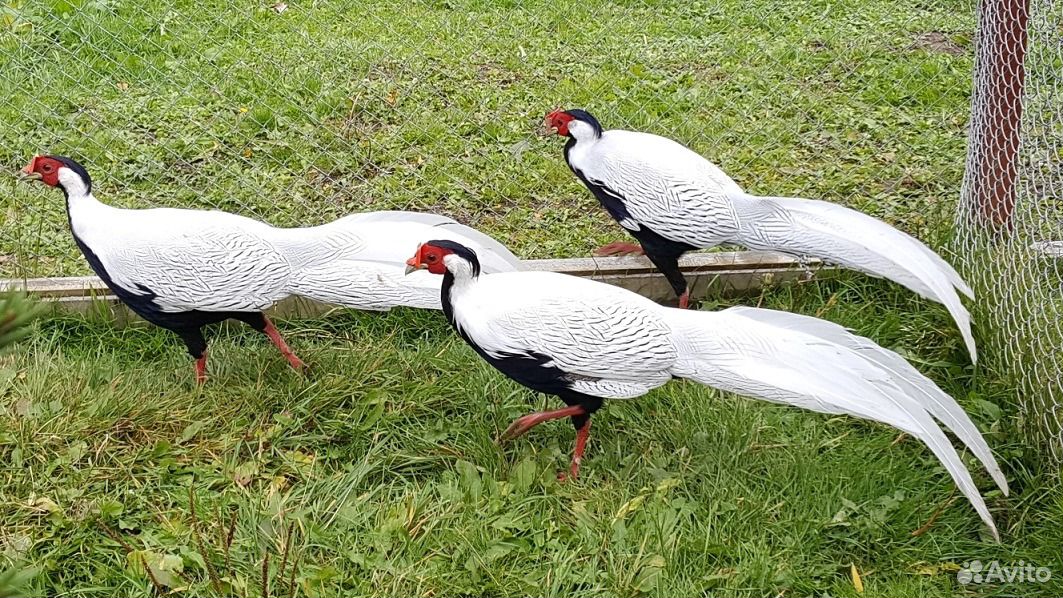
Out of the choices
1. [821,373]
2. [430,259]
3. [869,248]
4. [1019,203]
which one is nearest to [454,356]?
[430,259]

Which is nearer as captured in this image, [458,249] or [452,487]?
[458,249]

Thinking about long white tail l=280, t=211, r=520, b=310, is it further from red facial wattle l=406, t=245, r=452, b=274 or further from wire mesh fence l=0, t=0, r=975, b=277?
wire mesh fence l=0, t=0, r=975, b=277

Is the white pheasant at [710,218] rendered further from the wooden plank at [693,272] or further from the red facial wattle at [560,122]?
the wooden plank at [693,272]

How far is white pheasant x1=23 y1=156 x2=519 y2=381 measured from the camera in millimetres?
2967

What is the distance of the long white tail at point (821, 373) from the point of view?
7.91 ft

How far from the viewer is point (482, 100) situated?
16.9 ft

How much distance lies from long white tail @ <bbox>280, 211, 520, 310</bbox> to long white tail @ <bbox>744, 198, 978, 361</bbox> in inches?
47.8

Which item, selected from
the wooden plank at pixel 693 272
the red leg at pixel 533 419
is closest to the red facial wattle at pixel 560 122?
the wooden plank at pixel 693 272

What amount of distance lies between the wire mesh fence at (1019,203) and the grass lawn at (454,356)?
0.16 metres

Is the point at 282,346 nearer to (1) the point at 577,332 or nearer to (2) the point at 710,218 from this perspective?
(1) the point at 577,332

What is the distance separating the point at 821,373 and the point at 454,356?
55.3 inches

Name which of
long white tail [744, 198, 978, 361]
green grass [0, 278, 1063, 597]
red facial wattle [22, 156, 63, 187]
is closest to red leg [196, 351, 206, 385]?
green grass [0, 278, 1063, 597]

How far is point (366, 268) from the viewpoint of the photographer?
303 cm

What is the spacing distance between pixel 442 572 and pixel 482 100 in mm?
3197
